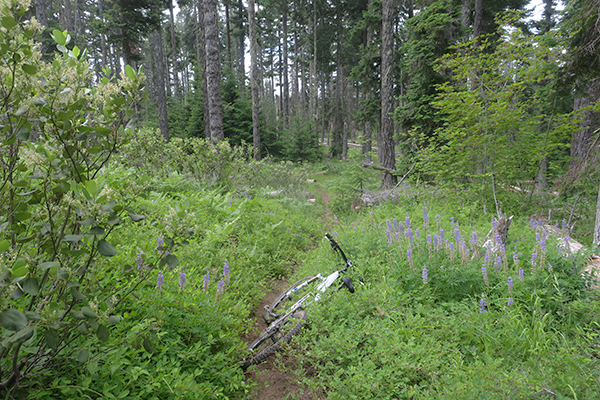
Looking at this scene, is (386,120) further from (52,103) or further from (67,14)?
(67,14)

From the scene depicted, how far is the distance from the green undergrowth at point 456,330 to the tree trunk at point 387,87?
733 centimetres

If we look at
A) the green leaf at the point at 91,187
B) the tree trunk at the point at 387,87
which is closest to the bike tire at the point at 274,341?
the green leaf at the point at 91,187

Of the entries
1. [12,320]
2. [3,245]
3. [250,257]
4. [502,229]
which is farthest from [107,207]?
[502,229]

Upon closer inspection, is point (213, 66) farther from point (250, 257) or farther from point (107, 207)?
point (107, 207)

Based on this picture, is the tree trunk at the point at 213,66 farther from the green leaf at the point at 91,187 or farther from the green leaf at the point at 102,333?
the green leaf at the point at 102,333

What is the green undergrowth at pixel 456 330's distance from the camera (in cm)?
220

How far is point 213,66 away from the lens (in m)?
9.37

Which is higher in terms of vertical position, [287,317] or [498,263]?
[498,263]

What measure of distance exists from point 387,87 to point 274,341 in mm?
11218

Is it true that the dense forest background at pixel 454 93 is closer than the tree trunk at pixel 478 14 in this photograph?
Yes

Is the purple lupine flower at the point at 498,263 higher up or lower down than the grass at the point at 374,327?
higher up

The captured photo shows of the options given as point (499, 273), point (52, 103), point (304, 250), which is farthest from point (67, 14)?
point (499, 273)

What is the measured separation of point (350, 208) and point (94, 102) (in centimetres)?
778

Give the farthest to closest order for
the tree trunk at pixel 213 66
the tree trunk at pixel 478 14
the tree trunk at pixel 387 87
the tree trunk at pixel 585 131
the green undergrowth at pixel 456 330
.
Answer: the tree trunk at pixel 478 14 → the tree trunk at pixel 387 87 → the tree trunk at pixel 213 66 → the tree trunk at pixel 585 131 → the green undergrowth at pixel 456 330
